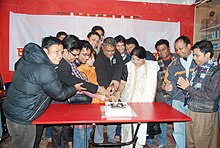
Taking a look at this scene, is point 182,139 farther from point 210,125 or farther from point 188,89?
point 188,89

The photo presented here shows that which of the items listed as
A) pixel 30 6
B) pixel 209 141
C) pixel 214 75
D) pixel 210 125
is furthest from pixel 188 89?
pixel 30 6

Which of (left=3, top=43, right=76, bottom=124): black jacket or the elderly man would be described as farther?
the elderly man

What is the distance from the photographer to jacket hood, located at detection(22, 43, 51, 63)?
1599 millimetres

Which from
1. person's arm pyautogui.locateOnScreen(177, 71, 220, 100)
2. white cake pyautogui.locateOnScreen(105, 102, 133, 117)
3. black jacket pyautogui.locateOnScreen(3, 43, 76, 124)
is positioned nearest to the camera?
black jacket pyautogui.locateOnScreen(3, 43, 76, 124)

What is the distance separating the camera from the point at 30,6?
3836mm

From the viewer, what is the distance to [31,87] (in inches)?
61.7

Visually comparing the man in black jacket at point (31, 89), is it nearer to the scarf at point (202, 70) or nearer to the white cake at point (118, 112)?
the white cake at point (118, 112)

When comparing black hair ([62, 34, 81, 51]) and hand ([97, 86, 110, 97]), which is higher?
black hair ([62, 34, 81, 51])

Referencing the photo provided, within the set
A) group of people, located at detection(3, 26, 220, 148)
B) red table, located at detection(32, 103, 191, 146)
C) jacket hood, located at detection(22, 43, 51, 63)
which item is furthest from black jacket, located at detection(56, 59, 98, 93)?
jacket hood, located at detection(22, 43, 51, 63)

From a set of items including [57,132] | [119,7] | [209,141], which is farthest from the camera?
[119,7]

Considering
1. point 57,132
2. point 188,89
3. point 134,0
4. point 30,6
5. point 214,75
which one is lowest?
point 57,132

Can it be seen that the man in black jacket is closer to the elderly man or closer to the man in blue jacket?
the elderly man

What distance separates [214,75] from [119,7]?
2.70m

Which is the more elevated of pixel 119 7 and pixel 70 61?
pixel 119 7
